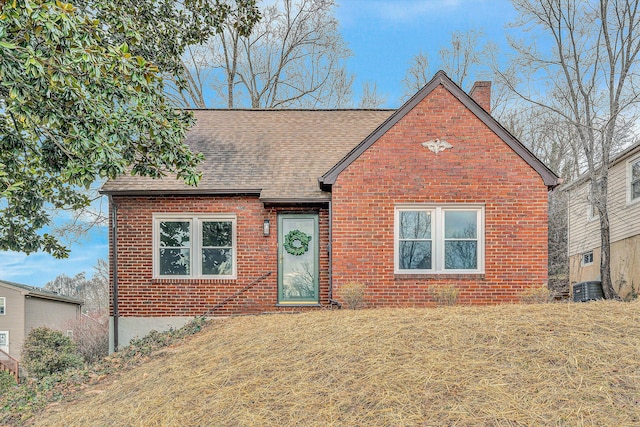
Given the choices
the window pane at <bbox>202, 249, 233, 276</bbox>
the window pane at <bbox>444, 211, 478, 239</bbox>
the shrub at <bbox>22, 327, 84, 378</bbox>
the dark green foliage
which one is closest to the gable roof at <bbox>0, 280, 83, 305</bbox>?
the shrub at <bbox>22, 327, 84, 378</bbox>

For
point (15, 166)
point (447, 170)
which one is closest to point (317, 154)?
point (447, 170)

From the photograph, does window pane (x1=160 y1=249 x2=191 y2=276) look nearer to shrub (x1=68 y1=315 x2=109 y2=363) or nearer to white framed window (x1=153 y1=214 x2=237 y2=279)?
white framed window (x1=153 y1=214 x2=237 y2=279)

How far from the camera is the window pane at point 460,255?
11.4 metres

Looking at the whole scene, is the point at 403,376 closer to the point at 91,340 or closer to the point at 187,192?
the point at 187,192

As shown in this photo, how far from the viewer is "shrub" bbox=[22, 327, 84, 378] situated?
48.3 ft

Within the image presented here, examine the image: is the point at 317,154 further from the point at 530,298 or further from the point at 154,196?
the point at 530,298

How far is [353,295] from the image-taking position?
11.0 m

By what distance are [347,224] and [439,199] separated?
2.03 m

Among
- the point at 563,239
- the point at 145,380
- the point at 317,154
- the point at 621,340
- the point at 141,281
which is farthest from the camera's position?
the point at 563,239

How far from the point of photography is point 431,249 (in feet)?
37.5

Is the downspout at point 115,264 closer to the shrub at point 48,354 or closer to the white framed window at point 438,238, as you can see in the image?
the shrub at point 48,354

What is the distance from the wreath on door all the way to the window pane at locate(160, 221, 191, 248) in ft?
7.58

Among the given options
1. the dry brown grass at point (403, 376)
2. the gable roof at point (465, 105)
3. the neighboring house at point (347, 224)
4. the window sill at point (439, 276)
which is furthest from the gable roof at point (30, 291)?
the window sill at point (439, 276)

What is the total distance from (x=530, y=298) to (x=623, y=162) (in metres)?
9.08
